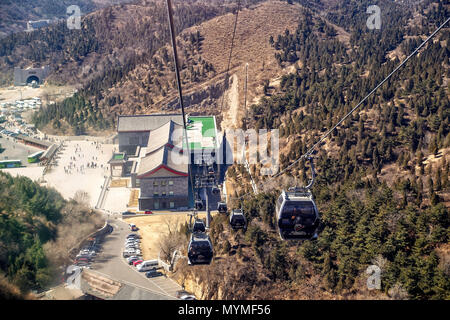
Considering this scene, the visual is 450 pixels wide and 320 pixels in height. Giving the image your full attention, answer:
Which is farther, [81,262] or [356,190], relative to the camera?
[81,262]

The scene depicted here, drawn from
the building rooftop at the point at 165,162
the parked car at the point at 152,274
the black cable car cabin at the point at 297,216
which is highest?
the black cable car cabin at the point at 297,216

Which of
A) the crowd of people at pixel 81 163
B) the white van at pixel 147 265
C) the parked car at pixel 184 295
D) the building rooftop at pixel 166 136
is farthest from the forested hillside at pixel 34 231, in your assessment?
the crowd of people at pixel 81 163

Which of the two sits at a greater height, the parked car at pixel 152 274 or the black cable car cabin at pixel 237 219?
the black cable car cabin at pixel 237 219

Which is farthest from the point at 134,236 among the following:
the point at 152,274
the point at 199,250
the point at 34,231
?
the point at 199,250

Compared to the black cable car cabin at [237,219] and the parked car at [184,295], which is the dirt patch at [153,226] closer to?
the parked car at [184,295]

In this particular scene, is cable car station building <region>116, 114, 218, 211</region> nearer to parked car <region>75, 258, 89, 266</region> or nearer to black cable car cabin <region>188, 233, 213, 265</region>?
parked car <region>75, 258, 89, 266</region>

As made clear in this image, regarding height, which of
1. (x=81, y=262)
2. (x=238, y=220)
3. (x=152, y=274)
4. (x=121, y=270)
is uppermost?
(x=238, y=220)

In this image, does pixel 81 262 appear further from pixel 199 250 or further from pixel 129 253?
pixel 199 250

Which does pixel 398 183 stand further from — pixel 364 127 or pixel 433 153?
pixel 364 127
